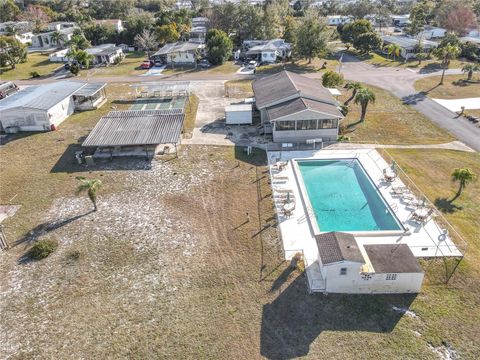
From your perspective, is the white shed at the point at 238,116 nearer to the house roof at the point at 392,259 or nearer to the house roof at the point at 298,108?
the house roof at the point at 298,108

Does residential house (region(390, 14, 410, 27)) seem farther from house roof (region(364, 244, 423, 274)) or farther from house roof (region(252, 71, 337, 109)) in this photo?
house roof (region(364, 244, 423, 274))

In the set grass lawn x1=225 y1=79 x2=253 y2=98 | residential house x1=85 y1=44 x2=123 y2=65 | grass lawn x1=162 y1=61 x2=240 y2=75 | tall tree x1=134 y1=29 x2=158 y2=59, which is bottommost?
grass lawn x1=225 y1=79 x2=253 y2=98

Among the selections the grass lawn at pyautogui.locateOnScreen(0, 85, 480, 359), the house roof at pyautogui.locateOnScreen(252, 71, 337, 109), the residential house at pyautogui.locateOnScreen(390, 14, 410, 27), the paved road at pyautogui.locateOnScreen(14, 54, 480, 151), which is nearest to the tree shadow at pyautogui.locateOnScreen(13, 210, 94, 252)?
the grass lawn at pyautogui.locateOnScreen(0, 85, 480, 359)

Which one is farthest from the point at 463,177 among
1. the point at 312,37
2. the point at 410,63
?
the point at 410,63

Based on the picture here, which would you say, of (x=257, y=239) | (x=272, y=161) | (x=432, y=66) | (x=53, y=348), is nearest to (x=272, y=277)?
(x=257, y=239)

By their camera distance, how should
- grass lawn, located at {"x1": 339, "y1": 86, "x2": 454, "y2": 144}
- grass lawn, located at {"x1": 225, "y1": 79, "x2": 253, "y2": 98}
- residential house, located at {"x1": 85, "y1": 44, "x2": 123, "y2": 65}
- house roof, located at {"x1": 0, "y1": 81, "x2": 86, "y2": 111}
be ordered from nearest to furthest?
grass lawn, located at {"x1": 339, "y1": 86, "x2": 454, "y2": 144} < house roof, located at {"x1": 0, "y1": 81, "x2": 86, "y2": 111} < grass lawn, located at {"x1": 225, "y1": 79, "x2": 253, "y2": 98} < residential house, located at {"x1": 85, "y1": 44, "x2": 123, "y2": 65}

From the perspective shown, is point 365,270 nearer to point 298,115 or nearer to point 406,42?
point 298,115

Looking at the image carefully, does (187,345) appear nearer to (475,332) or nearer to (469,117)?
(475,332)
